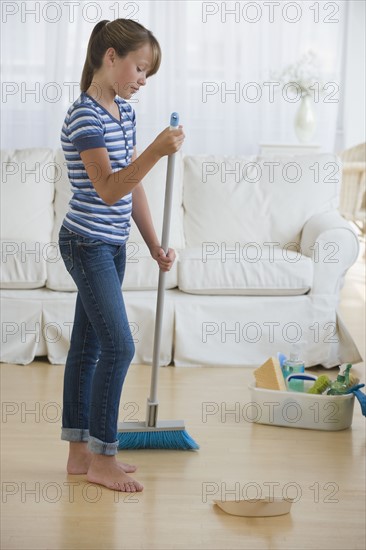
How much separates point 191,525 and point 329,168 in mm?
2118

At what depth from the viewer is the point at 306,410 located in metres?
2.78

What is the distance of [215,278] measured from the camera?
3.46m

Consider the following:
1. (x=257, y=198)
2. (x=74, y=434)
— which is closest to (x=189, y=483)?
(x=74, y=434)

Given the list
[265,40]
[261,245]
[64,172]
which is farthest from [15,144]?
[261,245]

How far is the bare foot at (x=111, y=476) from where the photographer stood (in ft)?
7.34

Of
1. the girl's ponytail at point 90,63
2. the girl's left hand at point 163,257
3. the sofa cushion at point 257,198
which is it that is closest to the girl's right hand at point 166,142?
the girl's ponytail at point 90,63

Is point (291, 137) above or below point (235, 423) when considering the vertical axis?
above

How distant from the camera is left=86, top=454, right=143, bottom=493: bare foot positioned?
2239 millimetres

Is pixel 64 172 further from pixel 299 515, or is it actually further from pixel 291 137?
pixel 291 137

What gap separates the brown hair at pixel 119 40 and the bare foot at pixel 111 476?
910 mm

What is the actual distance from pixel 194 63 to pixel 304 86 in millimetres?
854

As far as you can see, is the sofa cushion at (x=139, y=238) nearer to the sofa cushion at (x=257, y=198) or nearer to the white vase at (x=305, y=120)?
the sofa cushion at (x=257, y=198)

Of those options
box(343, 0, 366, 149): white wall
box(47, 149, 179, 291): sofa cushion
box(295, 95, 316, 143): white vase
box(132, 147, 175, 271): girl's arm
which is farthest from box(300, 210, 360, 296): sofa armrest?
box(343, 0, 366, 149): white wall

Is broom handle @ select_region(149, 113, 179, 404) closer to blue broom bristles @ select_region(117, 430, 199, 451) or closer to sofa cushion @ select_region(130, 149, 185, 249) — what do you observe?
blue broom bristles @ select_region(117, 430, 199, 451)
